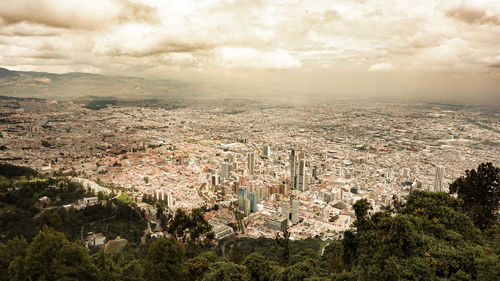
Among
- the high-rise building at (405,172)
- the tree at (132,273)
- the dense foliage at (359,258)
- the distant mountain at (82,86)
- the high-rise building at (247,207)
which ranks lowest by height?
the high-rise building at (247,207)

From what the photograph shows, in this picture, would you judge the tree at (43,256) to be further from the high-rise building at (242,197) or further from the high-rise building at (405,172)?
the high-rise building at (405,172)

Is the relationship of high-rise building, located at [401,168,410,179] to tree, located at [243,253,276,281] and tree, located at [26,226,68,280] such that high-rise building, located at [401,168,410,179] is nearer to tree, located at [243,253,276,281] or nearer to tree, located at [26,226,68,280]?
tree, located at [243,253,276,281]

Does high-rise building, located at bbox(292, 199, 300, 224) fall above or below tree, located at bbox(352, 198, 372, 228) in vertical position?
below

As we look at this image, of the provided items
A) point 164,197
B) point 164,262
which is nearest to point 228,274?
point 164,262

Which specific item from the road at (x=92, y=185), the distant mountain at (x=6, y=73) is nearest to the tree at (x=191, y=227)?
the road at (x=92, y=185)

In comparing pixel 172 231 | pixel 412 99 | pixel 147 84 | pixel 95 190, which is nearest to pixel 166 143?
pixel 95 190

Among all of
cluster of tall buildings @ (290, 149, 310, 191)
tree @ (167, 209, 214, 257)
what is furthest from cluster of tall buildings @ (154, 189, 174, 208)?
tree @ (167, 209, 214, 257)

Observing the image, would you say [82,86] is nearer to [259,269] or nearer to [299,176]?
[299,176]
